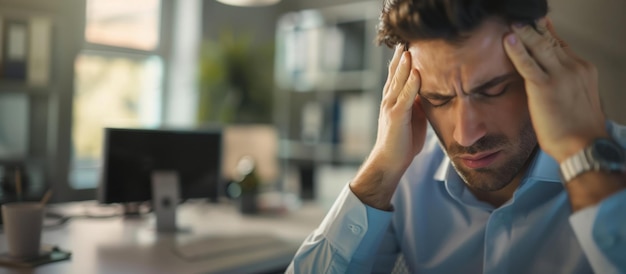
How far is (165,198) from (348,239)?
1098mm

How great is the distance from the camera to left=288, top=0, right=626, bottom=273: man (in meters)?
0.83

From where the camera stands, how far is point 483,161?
0.99m

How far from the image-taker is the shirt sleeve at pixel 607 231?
78 centimetres

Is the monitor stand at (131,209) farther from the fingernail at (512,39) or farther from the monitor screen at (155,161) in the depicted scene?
the fingernail at (512,39)

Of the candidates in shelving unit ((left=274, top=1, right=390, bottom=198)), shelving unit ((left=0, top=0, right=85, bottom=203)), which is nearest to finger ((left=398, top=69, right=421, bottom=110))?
shelving unit ((left=0, top=0, right=85, bottom=203))

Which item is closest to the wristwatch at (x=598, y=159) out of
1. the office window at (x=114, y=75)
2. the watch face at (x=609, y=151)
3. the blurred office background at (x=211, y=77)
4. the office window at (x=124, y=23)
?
the watch face at (x=609, y=151)

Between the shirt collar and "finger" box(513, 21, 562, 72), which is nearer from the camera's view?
"finger" box(513, 21, 562, 72)

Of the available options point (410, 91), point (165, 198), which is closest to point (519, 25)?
point (410, 91)

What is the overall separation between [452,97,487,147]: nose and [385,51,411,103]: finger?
0.15m

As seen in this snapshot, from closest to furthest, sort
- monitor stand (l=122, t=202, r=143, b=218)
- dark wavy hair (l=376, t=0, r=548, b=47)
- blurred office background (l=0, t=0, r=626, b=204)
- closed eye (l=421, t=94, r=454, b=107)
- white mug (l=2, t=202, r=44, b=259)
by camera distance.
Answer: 1. dark wavy hair (l=376, t=0, r=548, b=47)
2. closed eye (l=421, t=94, r=454, b=107)
3. white mug (l=2, t=202, r=44, b=259)
4. monitor stand (l=122, t=202, r=143, b=218)
5. blurred office background (l=0, t=0, r=626, b=204)

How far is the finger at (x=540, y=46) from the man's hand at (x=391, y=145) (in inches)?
10.2

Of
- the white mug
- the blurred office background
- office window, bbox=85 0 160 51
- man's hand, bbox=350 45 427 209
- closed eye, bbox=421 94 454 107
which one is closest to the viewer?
closed eye, bbox=421 94 454 107

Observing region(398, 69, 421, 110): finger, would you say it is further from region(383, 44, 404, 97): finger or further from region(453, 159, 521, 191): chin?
region(453, 159, 521, 191): chin

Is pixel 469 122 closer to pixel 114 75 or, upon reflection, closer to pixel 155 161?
pixel 155 161
